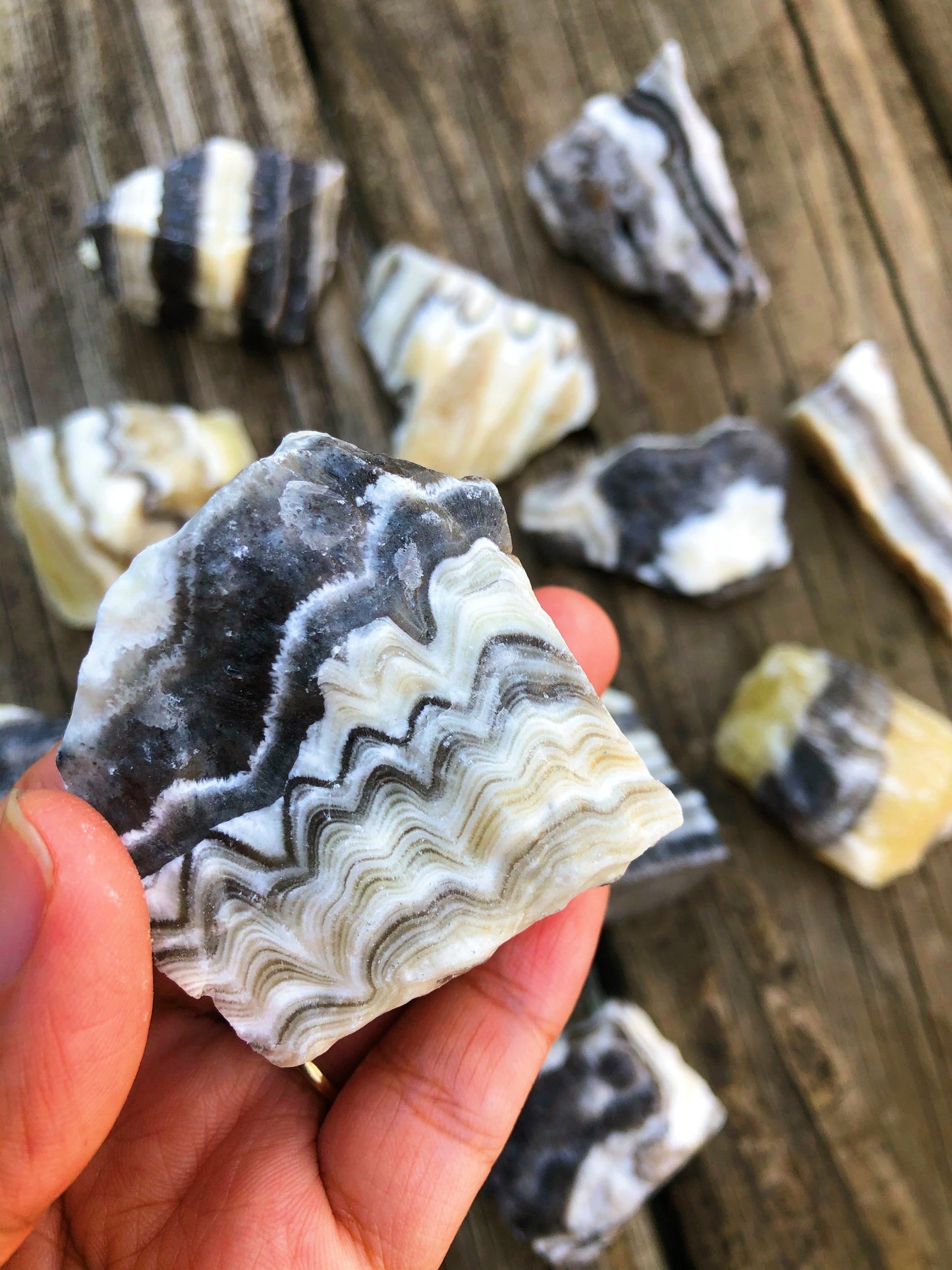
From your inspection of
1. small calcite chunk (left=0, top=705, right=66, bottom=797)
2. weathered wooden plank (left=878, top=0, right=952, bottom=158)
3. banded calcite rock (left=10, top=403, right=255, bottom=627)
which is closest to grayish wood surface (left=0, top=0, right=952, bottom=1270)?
weathered wooden plank (left=878, top=0, right=952, bottom=158)

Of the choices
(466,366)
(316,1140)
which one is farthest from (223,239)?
(316,1140)

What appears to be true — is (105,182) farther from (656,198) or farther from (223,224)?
(656,198)

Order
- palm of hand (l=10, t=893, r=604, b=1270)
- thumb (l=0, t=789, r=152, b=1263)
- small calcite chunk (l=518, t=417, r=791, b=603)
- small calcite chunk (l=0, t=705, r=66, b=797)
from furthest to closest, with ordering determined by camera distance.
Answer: small calcite chunk (l=518, t=417, r=791, b=603)
small calcite chunk (l=0, t=705, r=66, b=797)
palm of hand (l=10, t=893, r=604, b=1270)
thumb (l=0, t=789, r=152, b=1263)

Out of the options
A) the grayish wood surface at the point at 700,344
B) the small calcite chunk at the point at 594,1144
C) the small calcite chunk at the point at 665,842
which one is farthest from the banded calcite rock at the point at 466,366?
the small calcite chunk at the point at 594,1144

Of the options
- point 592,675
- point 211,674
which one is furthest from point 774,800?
point 211,674

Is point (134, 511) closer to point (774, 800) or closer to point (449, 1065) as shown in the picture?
point (449, 1065)

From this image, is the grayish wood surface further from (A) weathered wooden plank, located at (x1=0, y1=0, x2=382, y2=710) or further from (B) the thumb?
(B) the thumb

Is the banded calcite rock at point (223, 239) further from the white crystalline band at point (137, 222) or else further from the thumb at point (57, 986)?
the thumb at point (57, 986)
